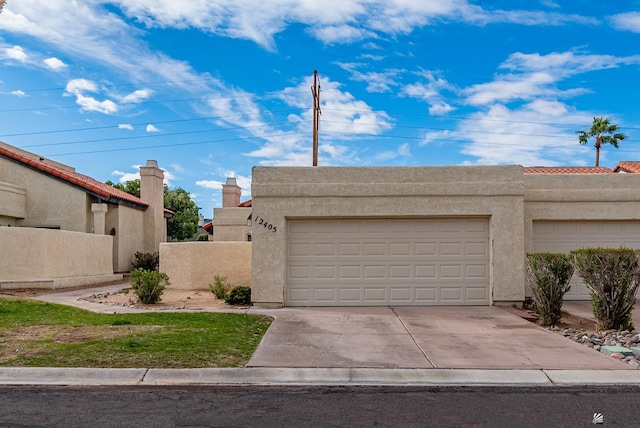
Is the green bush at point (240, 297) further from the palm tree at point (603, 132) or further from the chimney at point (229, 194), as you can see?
the palm tree at point (603, 132)

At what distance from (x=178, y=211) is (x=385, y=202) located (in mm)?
30819

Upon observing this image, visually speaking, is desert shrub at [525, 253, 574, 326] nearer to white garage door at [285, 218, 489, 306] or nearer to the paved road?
white garage door at [285, 218, 489, 306]

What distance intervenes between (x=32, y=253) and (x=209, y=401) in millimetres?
13962

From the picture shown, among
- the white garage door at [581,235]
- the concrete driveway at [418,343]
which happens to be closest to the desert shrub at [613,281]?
the concrete driveway at [418,343]

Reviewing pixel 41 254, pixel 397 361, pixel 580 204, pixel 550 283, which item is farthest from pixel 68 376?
pixel 580 204

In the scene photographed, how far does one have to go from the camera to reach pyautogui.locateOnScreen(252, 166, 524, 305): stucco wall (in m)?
13.2

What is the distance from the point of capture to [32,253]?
17266 millimetres

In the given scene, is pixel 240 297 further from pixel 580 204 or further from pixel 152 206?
pixel 152 206

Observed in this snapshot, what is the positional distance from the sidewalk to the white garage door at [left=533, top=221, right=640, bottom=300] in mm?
4336

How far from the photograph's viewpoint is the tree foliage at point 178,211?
1599 inches

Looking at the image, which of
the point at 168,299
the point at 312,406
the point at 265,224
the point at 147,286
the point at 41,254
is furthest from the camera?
the point at 41,254

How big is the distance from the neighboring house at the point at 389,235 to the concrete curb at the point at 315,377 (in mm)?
6115

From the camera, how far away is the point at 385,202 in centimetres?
1330

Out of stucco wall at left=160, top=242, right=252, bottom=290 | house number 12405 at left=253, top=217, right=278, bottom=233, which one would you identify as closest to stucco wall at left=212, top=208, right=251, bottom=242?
stucco wall at left=160, top=242, right=252, bottom=290
